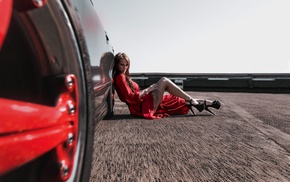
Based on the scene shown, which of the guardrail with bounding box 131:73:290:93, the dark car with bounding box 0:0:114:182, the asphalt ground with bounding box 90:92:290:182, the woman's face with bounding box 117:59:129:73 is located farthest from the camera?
the guardrail with bounding box 131:73:290:93

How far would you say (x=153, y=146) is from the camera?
2.37 metres

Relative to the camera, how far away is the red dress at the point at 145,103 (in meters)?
4.36

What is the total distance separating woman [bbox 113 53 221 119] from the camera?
4379 mm

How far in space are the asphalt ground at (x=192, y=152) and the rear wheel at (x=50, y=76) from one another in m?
0.67

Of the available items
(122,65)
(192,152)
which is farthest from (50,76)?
(122,65)

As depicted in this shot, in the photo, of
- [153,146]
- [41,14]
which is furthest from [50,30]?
[153,146]

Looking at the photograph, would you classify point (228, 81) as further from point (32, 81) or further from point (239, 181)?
point (32, 81)

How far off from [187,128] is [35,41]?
99.6 inches

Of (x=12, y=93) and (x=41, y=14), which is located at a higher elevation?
(x=41, y=14)

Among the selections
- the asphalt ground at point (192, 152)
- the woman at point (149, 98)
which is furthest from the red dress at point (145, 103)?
the asphalt ground at point (192, 152)

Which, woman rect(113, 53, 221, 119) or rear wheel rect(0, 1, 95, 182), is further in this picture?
woman rect(113, 53, 221, 119)

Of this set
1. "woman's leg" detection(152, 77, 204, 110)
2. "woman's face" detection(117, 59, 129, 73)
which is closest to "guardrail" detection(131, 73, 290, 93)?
"woman's leg" detection(152, 77, 204, 110)

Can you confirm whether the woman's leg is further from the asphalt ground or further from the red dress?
the asphalt ground

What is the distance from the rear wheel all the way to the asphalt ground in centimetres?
67
